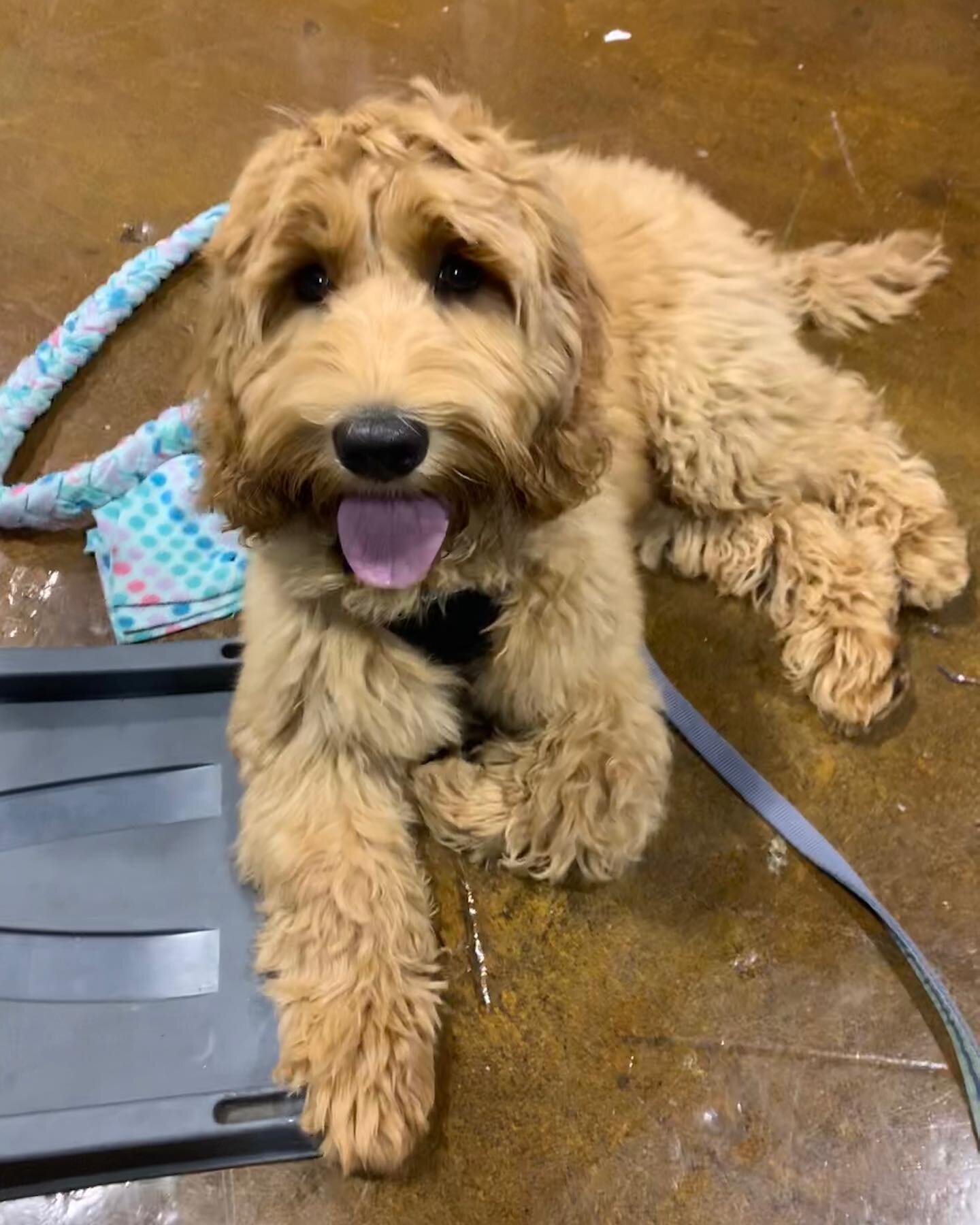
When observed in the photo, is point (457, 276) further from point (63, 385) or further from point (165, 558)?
point (63, 385)

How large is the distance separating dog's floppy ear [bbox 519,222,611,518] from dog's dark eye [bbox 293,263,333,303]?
32 centimetres

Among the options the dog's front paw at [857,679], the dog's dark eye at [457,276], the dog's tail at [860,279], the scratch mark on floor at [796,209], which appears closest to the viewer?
the dog's dark eye at [457,276]

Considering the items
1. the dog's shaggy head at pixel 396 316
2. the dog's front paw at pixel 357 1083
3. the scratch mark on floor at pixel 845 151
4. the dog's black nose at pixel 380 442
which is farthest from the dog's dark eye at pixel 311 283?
the scratch mark on floor at pixel 845 151

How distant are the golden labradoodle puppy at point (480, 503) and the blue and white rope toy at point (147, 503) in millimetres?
214

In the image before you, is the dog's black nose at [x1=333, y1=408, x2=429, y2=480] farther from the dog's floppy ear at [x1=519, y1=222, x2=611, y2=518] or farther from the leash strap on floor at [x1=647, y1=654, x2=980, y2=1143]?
the leash strap on floor at [x1=647, y1=654, x2=980, y2=1143]

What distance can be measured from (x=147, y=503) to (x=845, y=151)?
219 cm

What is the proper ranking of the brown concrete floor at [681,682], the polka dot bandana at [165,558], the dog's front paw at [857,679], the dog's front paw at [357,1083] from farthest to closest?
the polka dot bandana at [165,558] → the dog's front paw at [857,679] → the brown concrete floor at [681,682] → the dog's front paw at [357,1083]

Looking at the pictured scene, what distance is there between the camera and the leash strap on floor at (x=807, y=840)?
1.72 meters

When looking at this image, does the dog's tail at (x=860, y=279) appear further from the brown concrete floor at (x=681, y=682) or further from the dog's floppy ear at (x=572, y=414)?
the dog's floppy ear at (x=572, y=414)

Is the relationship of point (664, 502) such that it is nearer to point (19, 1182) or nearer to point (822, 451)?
point (822, 451)

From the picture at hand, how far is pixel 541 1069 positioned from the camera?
187 cm

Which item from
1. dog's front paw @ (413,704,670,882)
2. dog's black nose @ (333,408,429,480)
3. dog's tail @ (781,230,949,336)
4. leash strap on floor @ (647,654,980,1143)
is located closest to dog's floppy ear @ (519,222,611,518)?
dog's black nose @ (333,408,429,480)

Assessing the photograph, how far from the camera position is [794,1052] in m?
1.88

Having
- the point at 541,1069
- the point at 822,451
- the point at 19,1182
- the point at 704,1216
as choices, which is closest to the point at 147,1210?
the point at 19,1182
